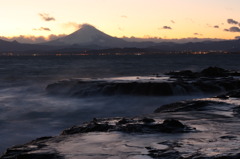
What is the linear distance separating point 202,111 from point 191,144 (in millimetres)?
5553

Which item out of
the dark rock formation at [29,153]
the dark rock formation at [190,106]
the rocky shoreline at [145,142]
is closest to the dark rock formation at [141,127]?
the rocky shoreline at [145,142]

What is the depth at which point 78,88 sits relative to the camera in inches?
1138

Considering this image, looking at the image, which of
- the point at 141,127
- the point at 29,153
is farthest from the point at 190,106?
the point at 29,153

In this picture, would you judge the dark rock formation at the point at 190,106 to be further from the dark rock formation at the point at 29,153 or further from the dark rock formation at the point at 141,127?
the dark rock formation at the point at 29,153

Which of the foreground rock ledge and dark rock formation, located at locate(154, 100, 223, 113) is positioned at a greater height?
the foreground rock ledge

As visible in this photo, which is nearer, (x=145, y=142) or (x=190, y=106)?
(x=145, y=142)

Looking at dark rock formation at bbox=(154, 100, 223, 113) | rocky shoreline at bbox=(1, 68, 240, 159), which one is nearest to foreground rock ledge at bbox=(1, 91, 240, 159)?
rocky shoreline at bbox=(1, 68, 240, 159)

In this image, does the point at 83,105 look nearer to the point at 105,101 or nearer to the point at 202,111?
the point at 105,101

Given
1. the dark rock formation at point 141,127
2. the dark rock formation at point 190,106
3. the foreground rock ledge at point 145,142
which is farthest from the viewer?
the dark rock formation at point 190,106

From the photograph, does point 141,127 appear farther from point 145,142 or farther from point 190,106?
point 190,106

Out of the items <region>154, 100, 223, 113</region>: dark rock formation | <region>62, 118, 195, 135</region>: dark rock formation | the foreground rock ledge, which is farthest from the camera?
<region>154, 100, 223, 113</region>: dark rock formation

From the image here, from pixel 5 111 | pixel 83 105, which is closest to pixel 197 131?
pixel 83 105

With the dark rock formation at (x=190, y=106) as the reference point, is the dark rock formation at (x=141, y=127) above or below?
Result: above

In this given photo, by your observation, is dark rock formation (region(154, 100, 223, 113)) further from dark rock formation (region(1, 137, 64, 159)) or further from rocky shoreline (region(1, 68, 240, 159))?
dark rock formation (region(1, 137, 64, 159))
